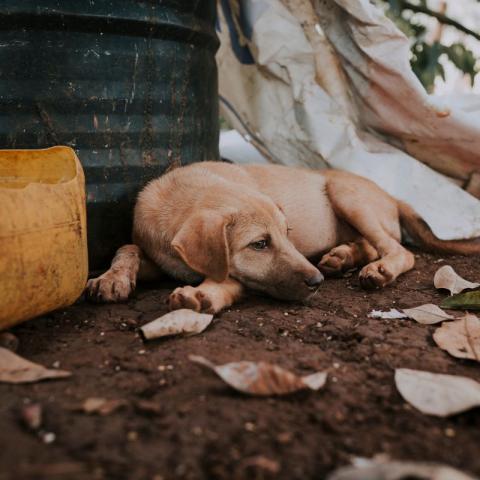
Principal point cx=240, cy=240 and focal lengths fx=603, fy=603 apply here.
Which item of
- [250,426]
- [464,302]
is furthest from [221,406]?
[464,302]

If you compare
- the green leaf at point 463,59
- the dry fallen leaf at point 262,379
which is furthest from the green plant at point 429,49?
the dry fallen leaf at point 262,379

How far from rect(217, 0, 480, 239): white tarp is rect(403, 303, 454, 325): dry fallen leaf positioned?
1387 millimetres

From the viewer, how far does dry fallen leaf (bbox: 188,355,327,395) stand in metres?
1.78

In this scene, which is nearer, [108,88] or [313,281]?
[313,281]

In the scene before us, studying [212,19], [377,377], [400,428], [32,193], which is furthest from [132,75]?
[400,428]

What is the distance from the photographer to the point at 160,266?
3141mm

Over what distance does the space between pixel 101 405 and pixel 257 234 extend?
141 centimetres

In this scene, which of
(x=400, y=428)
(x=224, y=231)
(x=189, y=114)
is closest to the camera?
(x=400, y=428)

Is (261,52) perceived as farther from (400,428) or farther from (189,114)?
(400,428)

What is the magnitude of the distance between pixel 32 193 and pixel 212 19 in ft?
6.92

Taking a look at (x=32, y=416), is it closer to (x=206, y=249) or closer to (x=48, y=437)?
(x=48, y=437)

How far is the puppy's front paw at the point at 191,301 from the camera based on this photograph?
2.55 meters

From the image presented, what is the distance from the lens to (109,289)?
2801 millimetres

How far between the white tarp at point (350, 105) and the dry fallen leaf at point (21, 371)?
2.81 m
